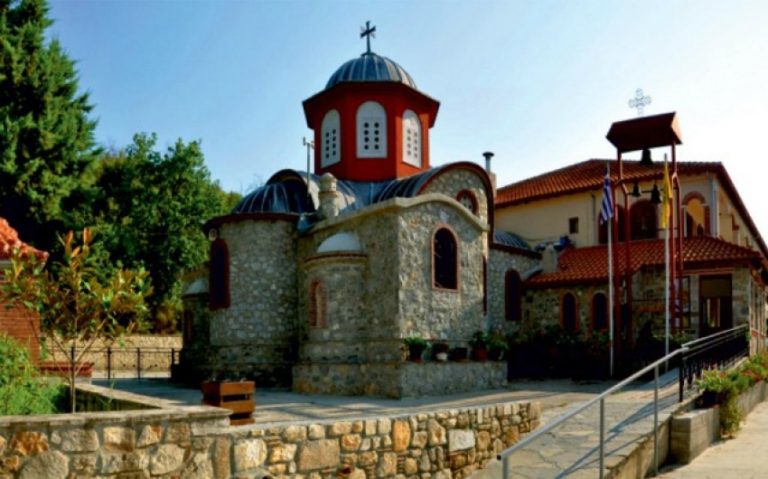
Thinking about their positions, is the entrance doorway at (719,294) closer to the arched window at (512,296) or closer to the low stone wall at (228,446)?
the arched window at (512,296)

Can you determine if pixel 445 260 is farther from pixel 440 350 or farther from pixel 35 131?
pixel 35 131

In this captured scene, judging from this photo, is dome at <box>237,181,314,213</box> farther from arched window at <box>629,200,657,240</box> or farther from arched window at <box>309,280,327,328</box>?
arched window at <box>629,200,657,240</box>

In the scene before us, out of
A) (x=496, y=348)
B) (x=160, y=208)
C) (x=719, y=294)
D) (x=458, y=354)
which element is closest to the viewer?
(x=458, y=354)

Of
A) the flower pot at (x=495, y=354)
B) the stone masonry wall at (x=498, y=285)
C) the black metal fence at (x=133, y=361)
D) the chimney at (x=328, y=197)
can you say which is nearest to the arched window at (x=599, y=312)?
the stone masonry wall at (x=498, y=285)

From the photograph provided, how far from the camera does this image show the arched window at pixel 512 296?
20.8 meters

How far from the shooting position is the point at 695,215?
2309 cm

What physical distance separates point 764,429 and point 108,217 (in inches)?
1010

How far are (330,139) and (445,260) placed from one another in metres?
6.54

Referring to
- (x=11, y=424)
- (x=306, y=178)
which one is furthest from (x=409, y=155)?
(x=11, y=424)

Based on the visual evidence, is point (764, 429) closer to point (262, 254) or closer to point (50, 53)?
point (262, 254)

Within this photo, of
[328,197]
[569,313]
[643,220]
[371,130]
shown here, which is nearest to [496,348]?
[569,313]

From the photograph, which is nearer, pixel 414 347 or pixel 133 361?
pixel 414 347

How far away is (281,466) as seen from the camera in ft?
20.2

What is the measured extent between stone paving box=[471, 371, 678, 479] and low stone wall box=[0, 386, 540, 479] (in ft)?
2.06
